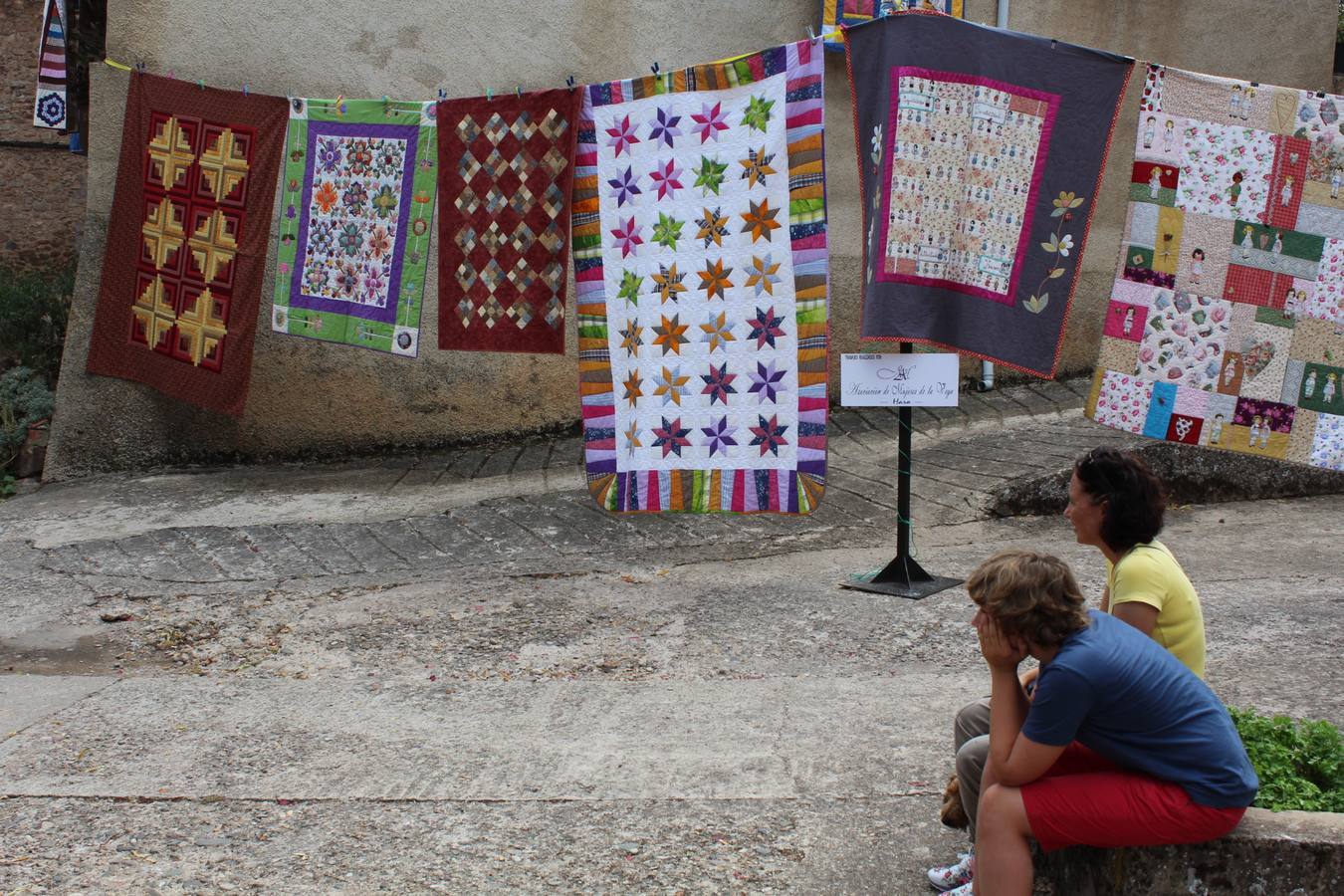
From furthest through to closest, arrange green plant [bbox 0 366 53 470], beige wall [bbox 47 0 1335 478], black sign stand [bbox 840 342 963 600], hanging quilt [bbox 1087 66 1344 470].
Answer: green plant [bbox 0 366 53 470] → beige wall [bbox 47 0 1335 478] → black sign stand [bbox 840 342 963 600] → hanging quilt [bbox 1087 66 1344 470]

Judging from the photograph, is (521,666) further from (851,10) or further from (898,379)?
(851,10)

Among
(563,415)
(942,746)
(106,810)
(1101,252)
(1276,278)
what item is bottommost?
(106,810)

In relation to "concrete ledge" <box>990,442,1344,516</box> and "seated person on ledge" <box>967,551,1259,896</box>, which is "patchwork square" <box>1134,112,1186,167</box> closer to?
"concrete ledge" <box>990,442,1344,516</box>

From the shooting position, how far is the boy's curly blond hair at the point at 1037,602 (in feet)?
8.25

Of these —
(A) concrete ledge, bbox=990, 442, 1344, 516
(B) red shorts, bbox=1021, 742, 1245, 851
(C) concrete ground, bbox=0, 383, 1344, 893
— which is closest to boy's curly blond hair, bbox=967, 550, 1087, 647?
(B) red shorts, bbox=1021, 742, 1245, 851

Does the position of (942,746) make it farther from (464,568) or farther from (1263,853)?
(464,568)

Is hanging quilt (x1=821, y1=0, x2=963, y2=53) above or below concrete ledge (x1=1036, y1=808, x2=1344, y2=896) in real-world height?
above

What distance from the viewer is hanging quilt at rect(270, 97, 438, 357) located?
238 inches

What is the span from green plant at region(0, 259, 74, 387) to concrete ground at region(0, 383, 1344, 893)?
6.34ft

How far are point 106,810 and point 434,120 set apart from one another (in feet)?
11.7

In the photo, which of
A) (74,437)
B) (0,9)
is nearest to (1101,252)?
(74,437)

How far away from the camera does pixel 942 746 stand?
3.82 m

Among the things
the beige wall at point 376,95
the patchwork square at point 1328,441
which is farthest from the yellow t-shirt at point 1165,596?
the beige wall at point 376,95

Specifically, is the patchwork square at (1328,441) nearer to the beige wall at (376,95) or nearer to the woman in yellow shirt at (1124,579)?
the woman in yellow shirt at (1124,579)
